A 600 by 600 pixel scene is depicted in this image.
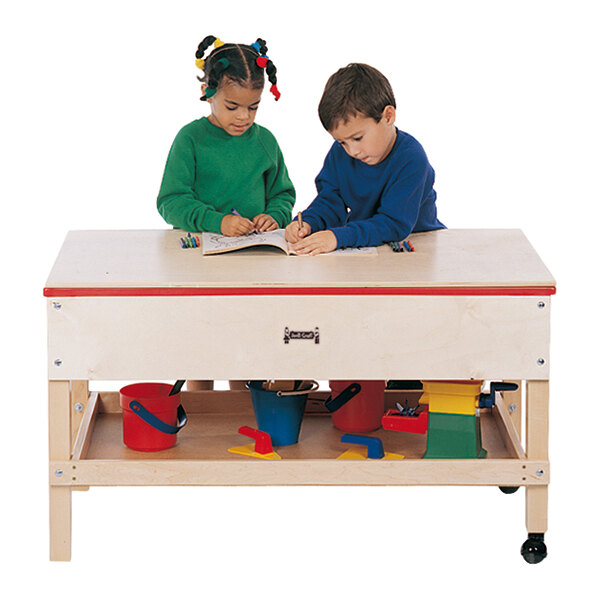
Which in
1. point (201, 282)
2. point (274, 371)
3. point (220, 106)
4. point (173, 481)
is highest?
point (220, 106)

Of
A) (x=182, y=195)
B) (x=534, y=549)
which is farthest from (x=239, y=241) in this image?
(x=534, y=549)

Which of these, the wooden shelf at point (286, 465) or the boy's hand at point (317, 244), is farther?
the boy's hand at point (317, 244)

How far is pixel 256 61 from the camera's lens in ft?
14.9

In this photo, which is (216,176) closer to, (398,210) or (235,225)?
(235,225)

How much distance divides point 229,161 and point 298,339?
0.89 m

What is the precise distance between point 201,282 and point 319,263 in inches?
15.7

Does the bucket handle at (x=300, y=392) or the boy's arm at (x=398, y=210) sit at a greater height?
the boy's arm at (x=398, y=210)

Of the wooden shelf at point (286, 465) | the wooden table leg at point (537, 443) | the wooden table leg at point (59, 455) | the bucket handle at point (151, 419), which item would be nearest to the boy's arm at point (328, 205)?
the wooden shelf at point (286, 465)

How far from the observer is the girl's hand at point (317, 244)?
436 centimetres

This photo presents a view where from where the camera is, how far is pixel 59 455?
4148mm

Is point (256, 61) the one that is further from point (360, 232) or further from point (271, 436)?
point (271, 436)

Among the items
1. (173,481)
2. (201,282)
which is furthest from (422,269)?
(173,481)

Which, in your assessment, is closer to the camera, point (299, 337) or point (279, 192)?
point (299, 337)

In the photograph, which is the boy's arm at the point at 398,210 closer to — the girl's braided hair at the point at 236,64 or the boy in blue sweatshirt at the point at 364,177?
the boy in blue sweatshirt at the point at 364,177
